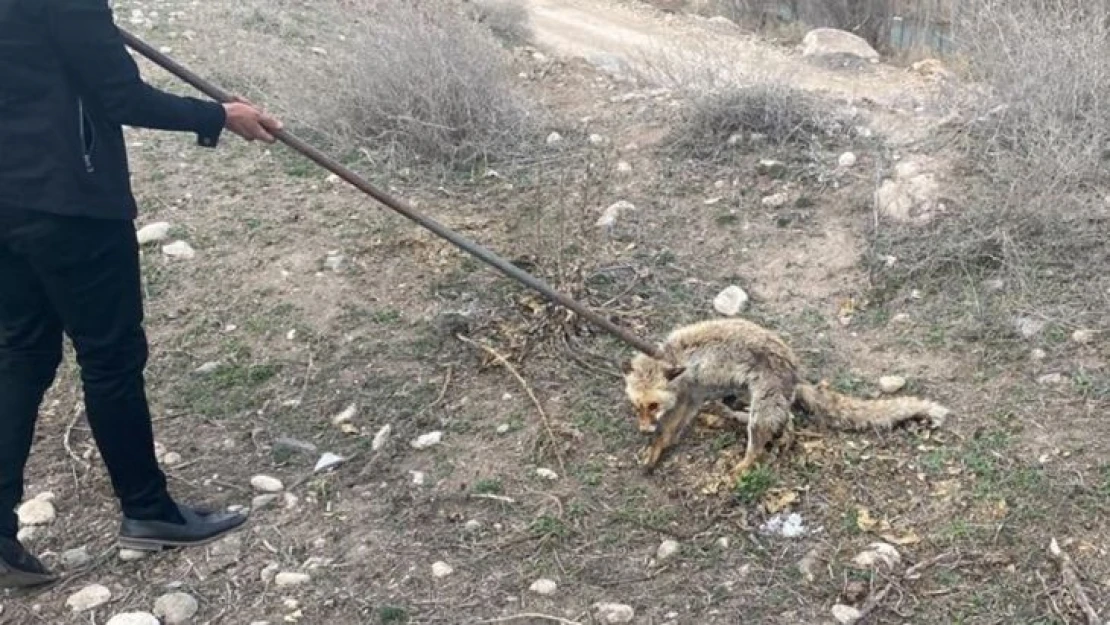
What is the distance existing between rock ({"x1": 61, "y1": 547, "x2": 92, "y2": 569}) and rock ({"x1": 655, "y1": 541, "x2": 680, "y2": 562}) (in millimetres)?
1649

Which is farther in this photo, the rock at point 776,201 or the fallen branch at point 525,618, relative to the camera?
the rock at point 776,201

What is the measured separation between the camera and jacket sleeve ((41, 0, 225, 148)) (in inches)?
100

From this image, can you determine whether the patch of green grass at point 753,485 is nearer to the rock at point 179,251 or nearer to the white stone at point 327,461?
the white stone at point 327,461

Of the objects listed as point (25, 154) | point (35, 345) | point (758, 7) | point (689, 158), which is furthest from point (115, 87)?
point (758, 7)

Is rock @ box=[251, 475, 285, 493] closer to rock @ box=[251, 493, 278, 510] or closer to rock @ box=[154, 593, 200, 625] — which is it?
rock @ box=[251, 493, 278, 510]

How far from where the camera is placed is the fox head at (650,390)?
11.4 ft

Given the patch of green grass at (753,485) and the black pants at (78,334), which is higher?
the black pants at (78,334)

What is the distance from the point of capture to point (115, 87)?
A: 2.64m

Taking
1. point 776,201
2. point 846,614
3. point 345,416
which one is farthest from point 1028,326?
point 345,416

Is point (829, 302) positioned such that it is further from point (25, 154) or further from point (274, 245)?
point (25, 154)

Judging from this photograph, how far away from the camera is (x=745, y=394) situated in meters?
3.46

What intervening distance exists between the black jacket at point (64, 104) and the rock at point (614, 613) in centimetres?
159

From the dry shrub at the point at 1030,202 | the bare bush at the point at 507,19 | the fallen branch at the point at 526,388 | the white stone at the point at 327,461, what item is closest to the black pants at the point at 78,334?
the white stone at the point at 327,461

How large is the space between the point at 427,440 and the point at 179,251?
1.90 meters
